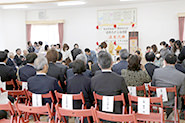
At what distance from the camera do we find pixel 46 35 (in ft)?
38.8

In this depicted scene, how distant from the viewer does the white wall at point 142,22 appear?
9557mm

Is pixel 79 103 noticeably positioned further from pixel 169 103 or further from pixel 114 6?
pixel 114 6

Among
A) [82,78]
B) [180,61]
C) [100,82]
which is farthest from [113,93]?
[180,61]

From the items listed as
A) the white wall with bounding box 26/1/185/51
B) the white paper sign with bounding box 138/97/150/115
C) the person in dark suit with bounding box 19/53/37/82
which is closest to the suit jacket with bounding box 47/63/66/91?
the person in dark suit with bounding box 19/53/37/82

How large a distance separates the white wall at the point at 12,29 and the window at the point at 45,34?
57cm

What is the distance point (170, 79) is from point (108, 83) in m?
1.21

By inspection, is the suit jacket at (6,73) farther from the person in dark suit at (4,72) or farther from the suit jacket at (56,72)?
the suit jacket at (56,72)

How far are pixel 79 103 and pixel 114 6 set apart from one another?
8132mm

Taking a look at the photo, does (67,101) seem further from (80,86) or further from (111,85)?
(111,85)

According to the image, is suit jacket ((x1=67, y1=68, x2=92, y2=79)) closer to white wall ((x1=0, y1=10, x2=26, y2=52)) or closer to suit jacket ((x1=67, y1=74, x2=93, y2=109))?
suit jacket ((x1=67, y1=74, x2=93, y2=109))

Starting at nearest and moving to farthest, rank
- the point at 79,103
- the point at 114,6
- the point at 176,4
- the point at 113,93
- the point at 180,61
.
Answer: the point at 113,93 → the point at 79,103 → the point at 180,61 → the point at 176,4 → the point at 114,6

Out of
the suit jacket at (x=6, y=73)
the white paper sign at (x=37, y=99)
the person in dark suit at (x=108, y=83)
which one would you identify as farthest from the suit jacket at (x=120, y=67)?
the suit jacket at (x=6, y=73)

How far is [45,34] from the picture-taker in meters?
11.9

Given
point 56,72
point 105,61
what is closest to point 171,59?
point 105,61
